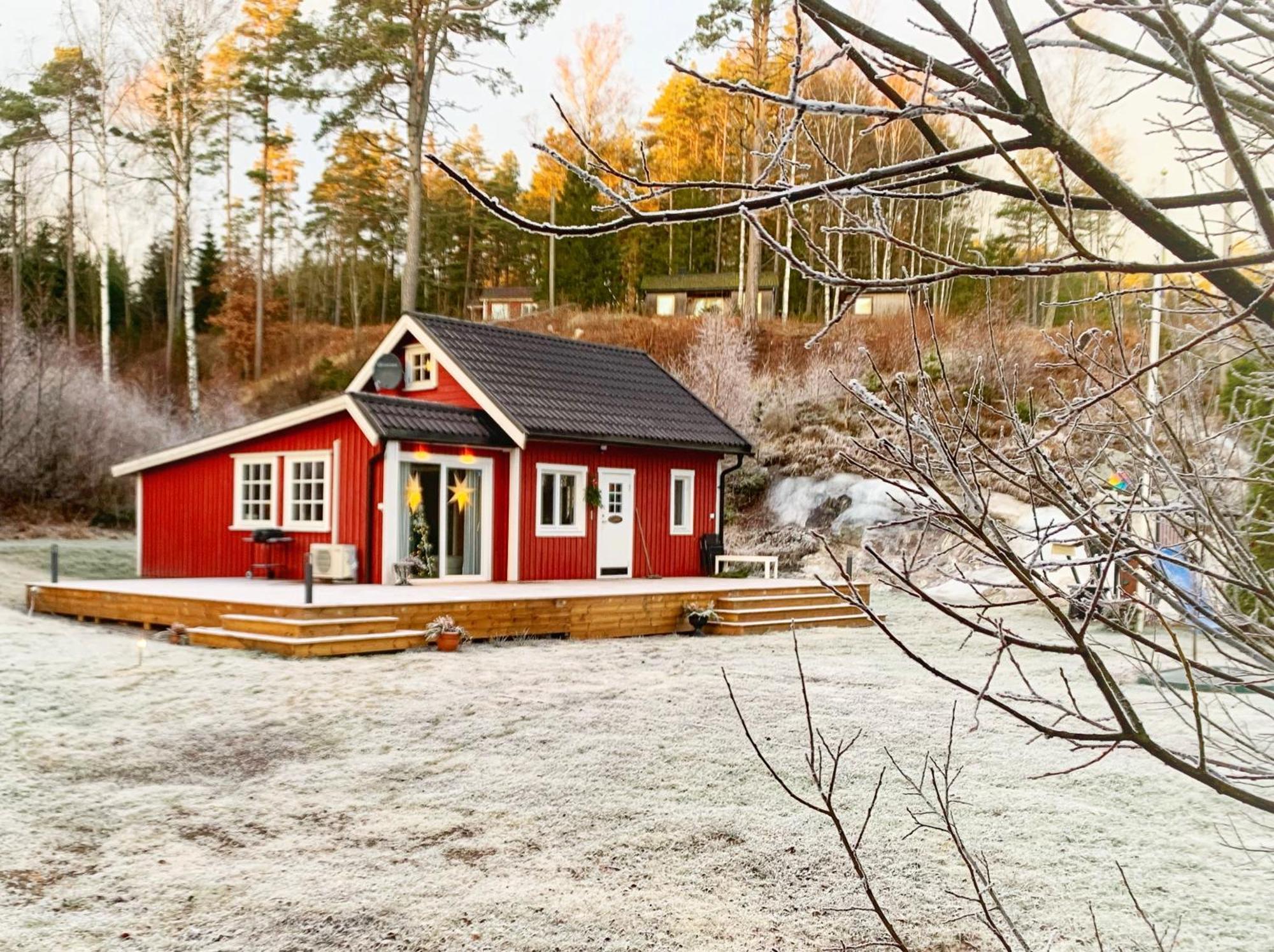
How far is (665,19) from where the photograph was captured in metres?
25.3

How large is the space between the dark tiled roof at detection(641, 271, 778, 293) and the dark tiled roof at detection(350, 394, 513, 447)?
81.5 feet

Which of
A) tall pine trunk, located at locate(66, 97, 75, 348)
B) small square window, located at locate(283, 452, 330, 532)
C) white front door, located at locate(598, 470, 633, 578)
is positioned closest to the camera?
small square window, located at locate(283, 452, 330, 532)

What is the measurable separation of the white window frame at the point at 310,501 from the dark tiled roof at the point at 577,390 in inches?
95.3

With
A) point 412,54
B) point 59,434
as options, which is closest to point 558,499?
point 59,434

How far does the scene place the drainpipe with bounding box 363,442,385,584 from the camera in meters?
13.6

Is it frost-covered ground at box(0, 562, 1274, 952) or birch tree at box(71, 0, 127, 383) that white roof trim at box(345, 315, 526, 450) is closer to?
frost-covered ground at box(0, 562, 1274, 952)

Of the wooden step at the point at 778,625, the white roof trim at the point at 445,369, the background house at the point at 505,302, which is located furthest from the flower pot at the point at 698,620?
the background house at the point at 505,302

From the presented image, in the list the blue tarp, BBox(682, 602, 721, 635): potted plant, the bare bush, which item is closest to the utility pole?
the bare bush

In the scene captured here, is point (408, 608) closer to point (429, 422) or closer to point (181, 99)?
point (429, 422)

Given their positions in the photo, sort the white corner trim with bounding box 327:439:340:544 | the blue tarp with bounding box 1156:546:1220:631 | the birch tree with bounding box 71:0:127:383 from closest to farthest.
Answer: the blue tarp with bounding box 1156:546:1220:631, the white corner trim with bounding box 327:439:340:544, the birch tree with bounding box 71:0:127:383

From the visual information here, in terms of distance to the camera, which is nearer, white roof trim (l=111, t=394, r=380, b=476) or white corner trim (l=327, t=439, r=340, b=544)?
white roof trim (l=111, t=394, r=380, b=476)

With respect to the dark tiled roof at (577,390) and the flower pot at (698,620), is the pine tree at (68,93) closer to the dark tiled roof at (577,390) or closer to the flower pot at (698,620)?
the dark tiled roof at (577,390)

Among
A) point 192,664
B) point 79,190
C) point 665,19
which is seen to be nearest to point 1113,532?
point 192,664

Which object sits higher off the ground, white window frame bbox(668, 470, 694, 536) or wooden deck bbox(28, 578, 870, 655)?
white window frame bbox(668, 470, 694, 536)
